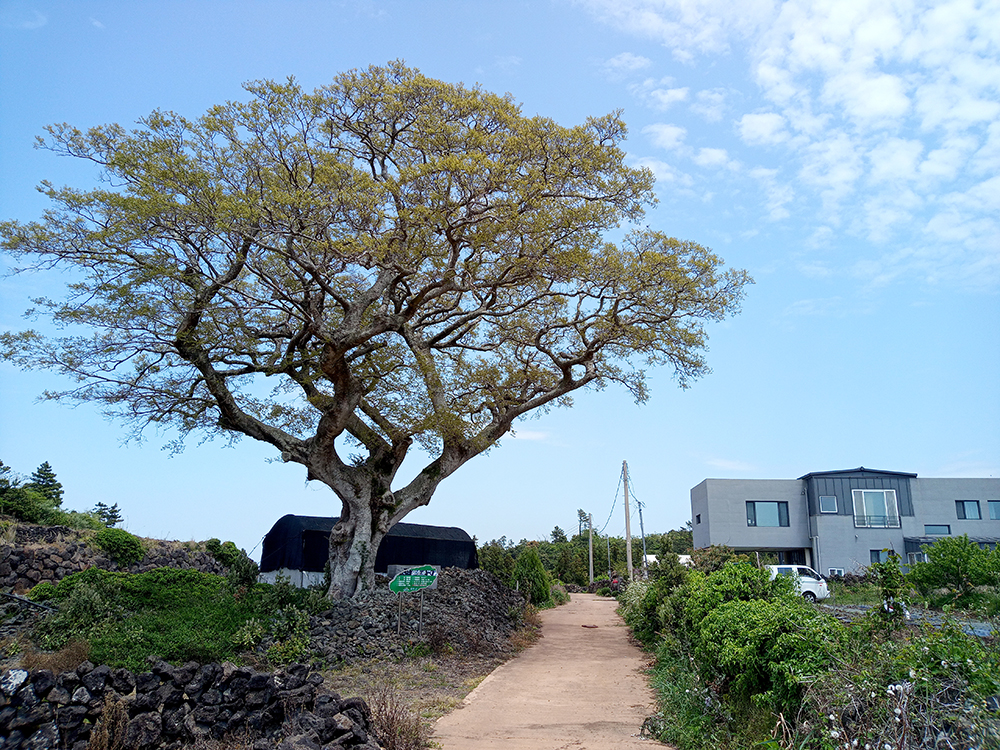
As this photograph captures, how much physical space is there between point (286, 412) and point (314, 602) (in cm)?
540

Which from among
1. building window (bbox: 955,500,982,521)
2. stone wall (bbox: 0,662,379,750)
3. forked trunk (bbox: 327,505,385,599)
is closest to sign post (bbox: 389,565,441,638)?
forked trunk (bbox: 327,505,385,599)

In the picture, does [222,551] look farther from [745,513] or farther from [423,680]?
[745,513]

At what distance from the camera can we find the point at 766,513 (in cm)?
3488

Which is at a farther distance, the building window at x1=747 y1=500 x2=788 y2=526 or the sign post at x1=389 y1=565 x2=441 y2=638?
the building window at x1=747 y1=500 x2=788 y2=526

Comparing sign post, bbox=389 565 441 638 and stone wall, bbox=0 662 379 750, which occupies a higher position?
sign post, bbox=389 565 441 638

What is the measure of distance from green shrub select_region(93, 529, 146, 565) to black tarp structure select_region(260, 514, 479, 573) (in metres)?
3.76

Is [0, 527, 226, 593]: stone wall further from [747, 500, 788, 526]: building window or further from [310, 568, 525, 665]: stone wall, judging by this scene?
[747, 500, 788, 526]: building window

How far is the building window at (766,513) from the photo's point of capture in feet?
114

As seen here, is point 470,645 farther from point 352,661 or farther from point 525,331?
point 525,331

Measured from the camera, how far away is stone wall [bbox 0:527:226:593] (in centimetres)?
1673

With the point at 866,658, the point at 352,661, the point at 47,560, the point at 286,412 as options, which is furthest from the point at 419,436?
the point at 866,658

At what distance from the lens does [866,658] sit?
204 inches

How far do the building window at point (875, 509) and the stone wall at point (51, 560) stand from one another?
97.4 ft

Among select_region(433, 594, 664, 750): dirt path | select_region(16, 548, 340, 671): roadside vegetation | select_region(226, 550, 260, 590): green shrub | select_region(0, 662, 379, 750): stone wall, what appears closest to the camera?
select_region(0, 662, 379, 750): stone wall
